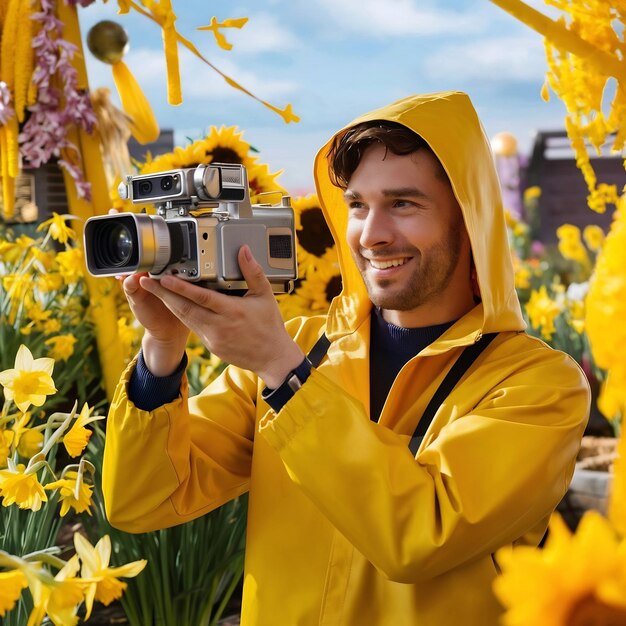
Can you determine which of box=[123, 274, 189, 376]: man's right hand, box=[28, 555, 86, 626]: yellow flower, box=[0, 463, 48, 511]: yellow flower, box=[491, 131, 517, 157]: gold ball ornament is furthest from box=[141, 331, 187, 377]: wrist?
box=[491, 131, 517, 157]: gold ball ornament

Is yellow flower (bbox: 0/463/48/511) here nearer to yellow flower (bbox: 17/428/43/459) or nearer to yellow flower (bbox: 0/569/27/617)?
yellow flower (bbox: 17/428/43/459)

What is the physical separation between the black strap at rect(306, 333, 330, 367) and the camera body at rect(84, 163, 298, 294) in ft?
0.64

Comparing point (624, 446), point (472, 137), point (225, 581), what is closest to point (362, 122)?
point (472, 137)

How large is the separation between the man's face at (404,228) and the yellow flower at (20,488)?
1.58 feet

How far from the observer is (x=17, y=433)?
39.0 inches

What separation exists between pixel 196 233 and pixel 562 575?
712 millimetres

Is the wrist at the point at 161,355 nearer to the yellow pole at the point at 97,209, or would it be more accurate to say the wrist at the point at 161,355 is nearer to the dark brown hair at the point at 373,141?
the dark brown hair at the point at 373,141

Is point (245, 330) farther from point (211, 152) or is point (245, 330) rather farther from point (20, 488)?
point (211, 152)

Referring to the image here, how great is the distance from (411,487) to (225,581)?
109cm

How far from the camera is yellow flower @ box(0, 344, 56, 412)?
3.12 ft

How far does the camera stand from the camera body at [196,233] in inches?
37.9

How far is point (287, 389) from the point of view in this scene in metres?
0.90

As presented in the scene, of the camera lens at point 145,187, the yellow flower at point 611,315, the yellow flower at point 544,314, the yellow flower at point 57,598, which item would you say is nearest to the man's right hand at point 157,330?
the camera lens at point 145,187

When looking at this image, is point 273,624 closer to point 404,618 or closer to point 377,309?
point 404,618
